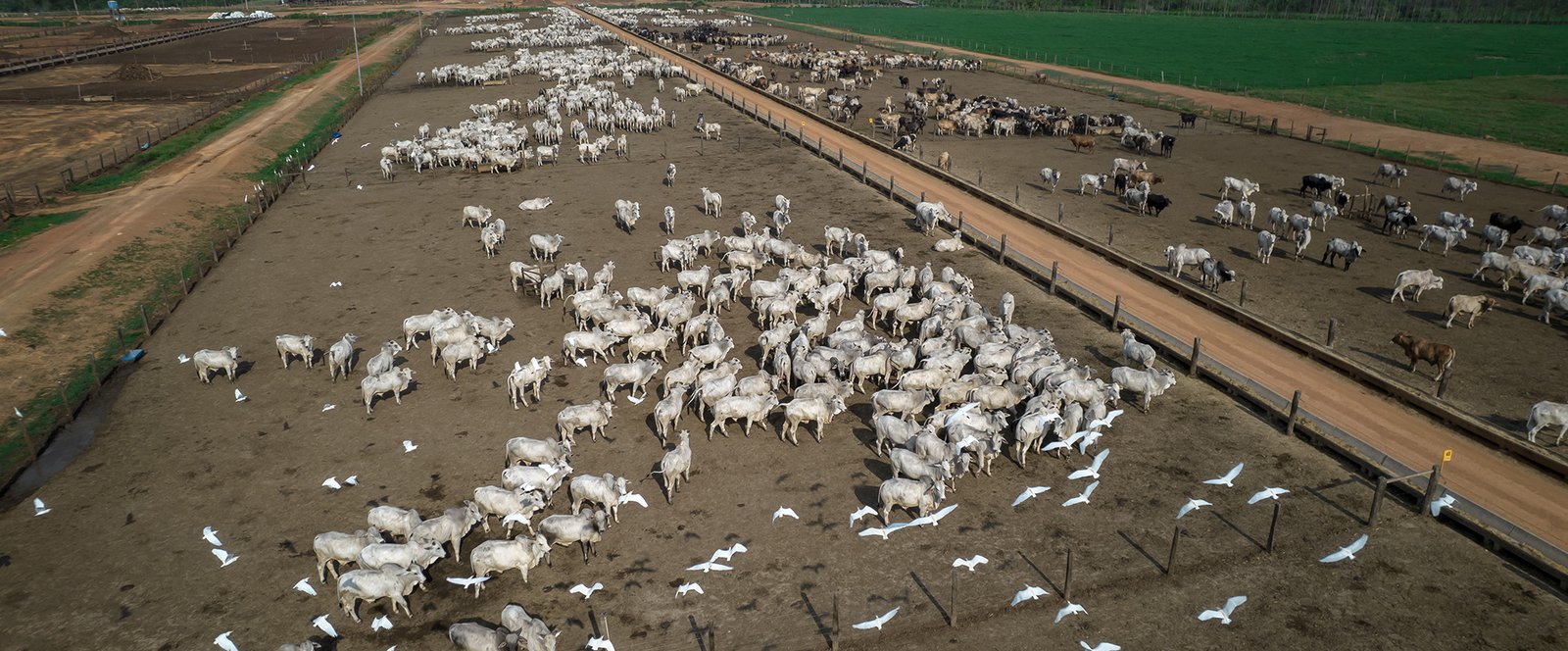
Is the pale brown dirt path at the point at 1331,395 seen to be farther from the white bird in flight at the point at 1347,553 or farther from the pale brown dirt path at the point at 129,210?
the pale brown dirt path at the point at 129,210

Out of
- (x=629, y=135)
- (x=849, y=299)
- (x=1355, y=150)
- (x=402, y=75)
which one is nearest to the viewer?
(x=849, y=299)

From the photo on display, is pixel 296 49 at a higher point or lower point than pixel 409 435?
higher

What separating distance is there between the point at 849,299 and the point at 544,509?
52.6 ft

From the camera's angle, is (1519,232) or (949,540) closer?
(949,540)

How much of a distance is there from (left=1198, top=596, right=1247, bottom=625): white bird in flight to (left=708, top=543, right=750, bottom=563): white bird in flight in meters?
8.97

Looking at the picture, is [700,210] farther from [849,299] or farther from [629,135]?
[629,135]

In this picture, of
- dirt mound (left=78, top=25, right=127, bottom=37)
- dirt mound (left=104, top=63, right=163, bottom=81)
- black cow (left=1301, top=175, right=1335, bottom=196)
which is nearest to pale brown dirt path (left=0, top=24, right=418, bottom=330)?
dirt mound (left=104, top=63, right=163, bottom=81)

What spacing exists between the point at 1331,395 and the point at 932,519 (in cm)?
1431

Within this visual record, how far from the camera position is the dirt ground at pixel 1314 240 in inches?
1046

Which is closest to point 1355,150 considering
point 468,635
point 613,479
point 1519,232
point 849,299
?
point 1519,232

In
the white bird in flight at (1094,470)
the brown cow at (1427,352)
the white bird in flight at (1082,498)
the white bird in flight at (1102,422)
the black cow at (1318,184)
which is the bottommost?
the white bird in flight at (1082,498)

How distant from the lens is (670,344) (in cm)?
2839

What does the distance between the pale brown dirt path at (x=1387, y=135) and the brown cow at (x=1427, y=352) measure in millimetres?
35028

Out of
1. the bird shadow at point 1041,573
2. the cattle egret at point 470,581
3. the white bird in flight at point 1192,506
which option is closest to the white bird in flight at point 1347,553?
the white bird in flight at point 1192,506
